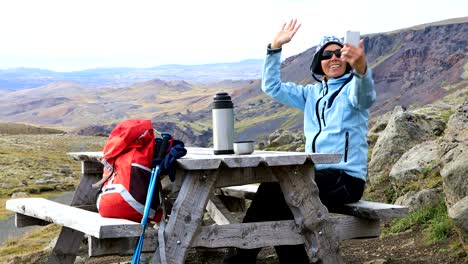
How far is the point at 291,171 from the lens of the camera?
594 centimetres

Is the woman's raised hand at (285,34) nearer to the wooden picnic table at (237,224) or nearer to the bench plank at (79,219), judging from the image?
the wooden picnic table at (237,224)

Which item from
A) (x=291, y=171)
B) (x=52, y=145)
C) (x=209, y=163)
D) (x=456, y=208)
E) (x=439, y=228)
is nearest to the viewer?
(x=209, y=163)

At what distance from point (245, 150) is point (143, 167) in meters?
0.97

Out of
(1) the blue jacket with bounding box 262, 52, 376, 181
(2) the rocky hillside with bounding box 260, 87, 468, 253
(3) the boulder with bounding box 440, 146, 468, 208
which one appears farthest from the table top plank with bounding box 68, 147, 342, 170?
(3) the boulder with bounding box 440, 146, 468, 208

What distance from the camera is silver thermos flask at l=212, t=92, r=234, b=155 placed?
604cm

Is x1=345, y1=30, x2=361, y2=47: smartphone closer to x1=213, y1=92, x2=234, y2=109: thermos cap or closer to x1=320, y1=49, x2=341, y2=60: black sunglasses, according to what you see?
x1=320, y1=49, x2=341, y2=60: black sunglasses

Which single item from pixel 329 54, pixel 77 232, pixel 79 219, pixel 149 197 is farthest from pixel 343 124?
pixel 77 232

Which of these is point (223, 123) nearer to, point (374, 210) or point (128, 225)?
point (128, 225)

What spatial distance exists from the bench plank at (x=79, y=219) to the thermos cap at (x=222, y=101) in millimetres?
1375

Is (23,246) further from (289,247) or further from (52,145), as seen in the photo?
(52,145)

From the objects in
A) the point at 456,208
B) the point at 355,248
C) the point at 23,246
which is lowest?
the point at 23,246

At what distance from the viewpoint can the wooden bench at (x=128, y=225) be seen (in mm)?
5344

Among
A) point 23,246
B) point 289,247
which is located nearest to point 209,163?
point 289,247

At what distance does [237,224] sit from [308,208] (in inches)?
26.6
